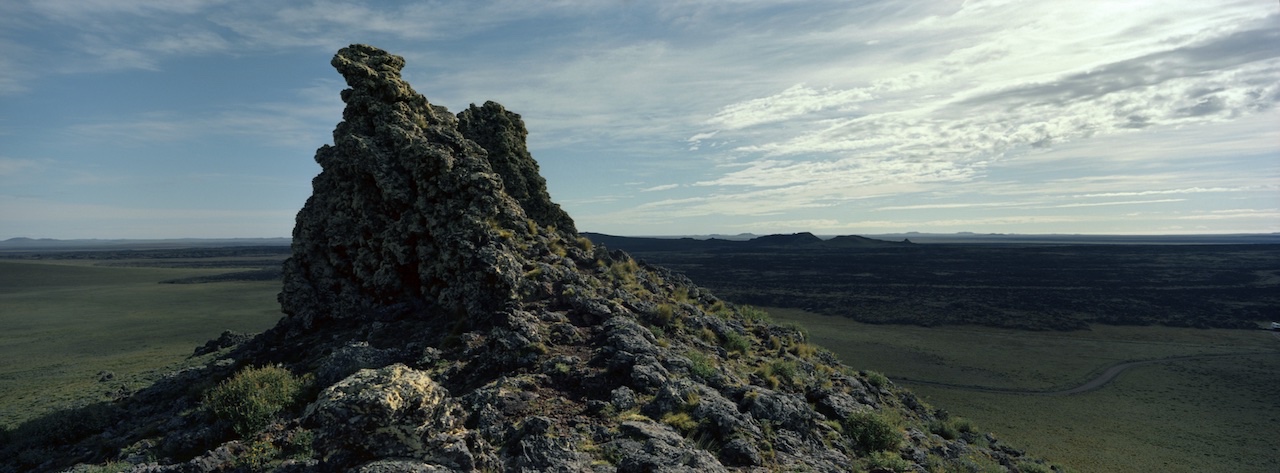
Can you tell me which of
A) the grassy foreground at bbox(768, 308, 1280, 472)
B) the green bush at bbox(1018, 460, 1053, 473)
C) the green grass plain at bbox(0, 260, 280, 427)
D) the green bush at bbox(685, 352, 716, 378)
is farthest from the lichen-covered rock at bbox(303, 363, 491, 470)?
the grassy foreground at bbox(768, 308, 1280, 472)

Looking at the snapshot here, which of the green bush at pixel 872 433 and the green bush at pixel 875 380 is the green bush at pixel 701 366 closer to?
the green bush at pixel 872 433

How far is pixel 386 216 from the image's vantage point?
16.4m

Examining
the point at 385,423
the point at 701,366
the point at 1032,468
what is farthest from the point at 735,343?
the point at 385,423

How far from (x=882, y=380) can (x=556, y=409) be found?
15.2m

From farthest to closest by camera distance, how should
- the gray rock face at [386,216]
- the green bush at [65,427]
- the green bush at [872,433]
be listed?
the gray rock face at [386,216]
the green bush at [872,433]
the green bush at [65,427]

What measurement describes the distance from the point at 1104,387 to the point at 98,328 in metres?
66.5

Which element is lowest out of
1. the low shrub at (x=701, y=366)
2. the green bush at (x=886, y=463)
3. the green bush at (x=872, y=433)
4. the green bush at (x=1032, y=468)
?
the green bush at (x=1032, y=468)

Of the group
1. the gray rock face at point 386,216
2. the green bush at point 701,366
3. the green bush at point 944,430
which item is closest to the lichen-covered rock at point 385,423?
the green bush at point 701,366

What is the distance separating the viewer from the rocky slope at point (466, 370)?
837cm

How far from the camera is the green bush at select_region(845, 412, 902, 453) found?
12.8m

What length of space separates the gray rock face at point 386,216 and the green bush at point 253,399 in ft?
13.5

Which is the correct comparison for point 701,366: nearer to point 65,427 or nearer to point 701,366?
point 701,366

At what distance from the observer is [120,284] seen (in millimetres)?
82812

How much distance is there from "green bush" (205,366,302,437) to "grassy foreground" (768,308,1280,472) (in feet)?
82.2
